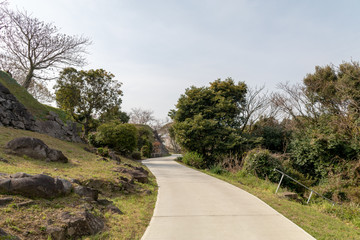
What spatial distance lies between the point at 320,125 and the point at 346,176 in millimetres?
3312

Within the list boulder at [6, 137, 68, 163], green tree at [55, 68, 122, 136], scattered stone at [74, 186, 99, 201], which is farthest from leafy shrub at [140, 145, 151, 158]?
scattered stone at [74, 186, 99, 201]

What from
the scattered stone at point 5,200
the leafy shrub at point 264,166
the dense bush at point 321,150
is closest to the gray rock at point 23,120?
the scattered stone at point 5,200

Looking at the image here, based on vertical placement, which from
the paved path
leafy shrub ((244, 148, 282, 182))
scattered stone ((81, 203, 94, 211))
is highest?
leafy shrub ((244, 148, 282, 182))

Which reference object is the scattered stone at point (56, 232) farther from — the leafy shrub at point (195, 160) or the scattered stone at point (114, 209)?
the leafy shrub at point (195, 160)

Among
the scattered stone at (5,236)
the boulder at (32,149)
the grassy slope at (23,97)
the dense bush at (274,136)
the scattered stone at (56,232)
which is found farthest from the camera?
the dense bush at (274,136)

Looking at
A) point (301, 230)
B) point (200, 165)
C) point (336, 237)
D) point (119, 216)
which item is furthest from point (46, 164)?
point (200, 165)

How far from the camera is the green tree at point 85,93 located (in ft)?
63.0

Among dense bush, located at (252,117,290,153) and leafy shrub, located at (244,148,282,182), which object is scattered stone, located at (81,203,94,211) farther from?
dense bush, located at (252,117,290,153)

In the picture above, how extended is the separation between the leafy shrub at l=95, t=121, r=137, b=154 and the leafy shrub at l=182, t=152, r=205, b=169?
4.53 meters

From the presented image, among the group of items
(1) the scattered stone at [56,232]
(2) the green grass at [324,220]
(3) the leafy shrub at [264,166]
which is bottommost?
(1) the scattered stone at [56,232]

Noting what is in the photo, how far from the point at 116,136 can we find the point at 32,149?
8.50 m

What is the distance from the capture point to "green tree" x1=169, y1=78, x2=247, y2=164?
16.8 meters

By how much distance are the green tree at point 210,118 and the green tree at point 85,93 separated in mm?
6056

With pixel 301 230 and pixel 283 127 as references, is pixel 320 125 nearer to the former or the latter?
pixel 283 127
